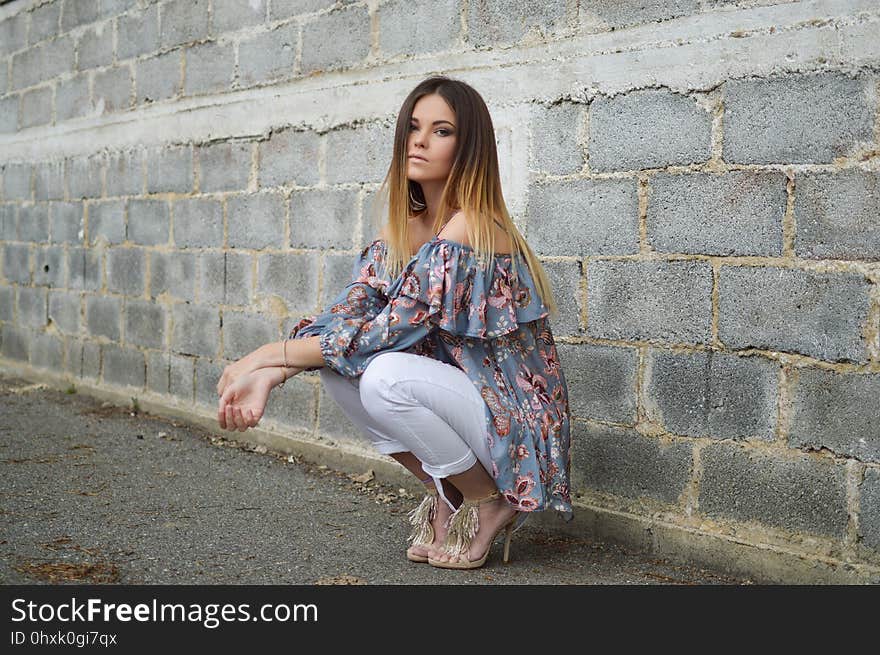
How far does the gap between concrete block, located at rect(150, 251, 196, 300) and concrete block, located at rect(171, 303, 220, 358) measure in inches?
3.4

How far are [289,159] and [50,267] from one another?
2847mm

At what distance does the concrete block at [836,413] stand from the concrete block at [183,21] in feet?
12.4

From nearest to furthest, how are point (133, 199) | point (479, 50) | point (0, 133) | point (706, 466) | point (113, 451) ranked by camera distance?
point (706, 466) → point (479, 50) → point (113, 451) → point (133, 199) → point (0, 133)

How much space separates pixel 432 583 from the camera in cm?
308

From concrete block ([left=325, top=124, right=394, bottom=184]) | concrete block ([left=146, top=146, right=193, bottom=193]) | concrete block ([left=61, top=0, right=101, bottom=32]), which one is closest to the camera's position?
concrete block ([left=325, top=124, right=394, bottom=184])

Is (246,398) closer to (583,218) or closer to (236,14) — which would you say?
(583,218)

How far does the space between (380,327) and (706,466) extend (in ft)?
3.88

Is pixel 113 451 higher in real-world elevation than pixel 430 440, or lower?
lower

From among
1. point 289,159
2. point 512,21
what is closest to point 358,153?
point 289,159

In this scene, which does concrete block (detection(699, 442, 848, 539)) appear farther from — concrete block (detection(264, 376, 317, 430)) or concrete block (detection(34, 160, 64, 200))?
concrete block (detection(34, 160, 64, 200))

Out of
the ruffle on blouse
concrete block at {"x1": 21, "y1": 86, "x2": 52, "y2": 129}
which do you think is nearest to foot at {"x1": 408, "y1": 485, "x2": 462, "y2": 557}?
the ruffle on blouse

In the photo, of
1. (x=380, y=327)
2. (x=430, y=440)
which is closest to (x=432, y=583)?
(x=430, y=440)

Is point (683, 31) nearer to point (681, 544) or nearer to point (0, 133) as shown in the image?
point (681, 544)

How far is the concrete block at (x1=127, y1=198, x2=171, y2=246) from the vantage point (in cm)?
586
